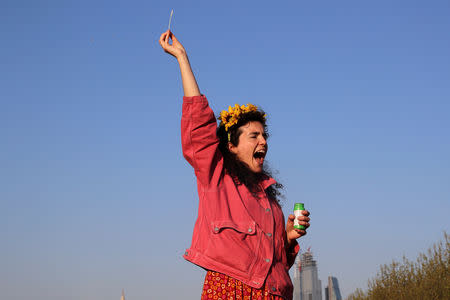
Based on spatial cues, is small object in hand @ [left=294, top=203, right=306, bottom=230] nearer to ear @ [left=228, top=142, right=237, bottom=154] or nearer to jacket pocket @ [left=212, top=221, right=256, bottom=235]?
jacket pocket @ [left=212, top=221, right=256, bottom=235]

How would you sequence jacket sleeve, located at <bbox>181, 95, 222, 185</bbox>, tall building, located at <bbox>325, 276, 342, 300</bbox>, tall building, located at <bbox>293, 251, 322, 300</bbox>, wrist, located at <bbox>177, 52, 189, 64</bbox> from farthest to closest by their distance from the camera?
tall building, located at <bbox>293, 251, 322, 300</bbox>, tall building, located at <bbox>325, 276, 342, 300</bbox>, wrist, located at <bbox>177, 52, 189, 64</bbox>, jacket sleeve, located at <bbox>181, 95, 222, 185</bbox>

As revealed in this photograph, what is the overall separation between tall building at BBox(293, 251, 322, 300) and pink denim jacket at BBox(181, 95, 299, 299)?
47866 mm

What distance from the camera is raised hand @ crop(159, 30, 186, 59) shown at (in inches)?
168

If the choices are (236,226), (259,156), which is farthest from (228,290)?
(259,156)

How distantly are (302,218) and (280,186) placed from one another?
2.17 feet

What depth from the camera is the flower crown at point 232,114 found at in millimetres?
4793

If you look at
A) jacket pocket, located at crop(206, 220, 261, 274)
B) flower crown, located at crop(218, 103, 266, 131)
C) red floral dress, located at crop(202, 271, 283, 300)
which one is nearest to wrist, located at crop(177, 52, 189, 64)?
flower crown, located at crop(218, 103, 266, 131)

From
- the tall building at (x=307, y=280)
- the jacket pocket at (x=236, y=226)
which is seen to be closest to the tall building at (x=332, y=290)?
the tall building at (x=307, y=280)

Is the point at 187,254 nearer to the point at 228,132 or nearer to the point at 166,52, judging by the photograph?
the point at 228,132

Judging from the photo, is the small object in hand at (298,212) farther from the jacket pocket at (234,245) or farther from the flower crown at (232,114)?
the flower crown at (232,114)

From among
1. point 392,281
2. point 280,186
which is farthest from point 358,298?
point 280,186

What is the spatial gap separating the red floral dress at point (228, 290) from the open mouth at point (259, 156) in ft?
3.67

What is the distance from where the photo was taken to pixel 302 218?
4359 mm

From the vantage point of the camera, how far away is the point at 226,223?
13.1 ft
